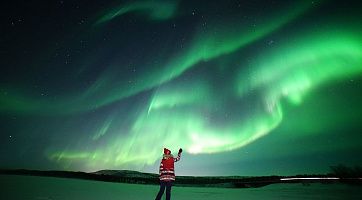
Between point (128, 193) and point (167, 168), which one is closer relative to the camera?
point (167, 168)

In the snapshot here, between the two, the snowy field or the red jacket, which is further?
the snowy field

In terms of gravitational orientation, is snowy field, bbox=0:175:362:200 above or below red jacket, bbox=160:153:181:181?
below

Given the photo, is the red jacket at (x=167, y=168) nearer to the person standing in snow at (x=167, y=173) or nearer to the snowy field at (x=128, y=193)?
the person standing in snow at (x=167, y=173)

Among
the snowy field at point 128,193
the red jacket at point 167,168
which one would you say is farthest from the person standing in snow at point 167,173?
the snowy field at point 128,193

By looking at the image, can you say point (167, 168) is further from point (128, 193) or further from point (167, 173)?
point (128, 193)

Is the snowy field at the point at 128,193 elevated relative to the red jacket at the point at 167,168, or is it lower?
lower

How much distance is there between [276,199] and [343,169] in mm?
52141

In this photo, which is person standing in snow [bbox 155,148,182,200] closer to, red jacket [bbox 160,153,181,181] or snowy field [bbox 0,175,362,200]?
red jacket [bbox 160,153,181,181]

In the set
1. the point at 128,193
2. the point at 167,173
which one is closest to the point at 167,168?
the point at 167,173

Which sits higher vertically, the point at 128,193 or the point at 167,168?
the point at 167,168

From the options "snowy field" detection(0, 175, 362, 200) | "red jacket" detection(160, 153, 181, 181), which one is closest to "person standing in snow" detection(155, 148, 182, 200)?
"red jacket" detection(160, 153, 181, 181)

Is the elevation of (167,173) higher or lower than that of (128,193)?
higher

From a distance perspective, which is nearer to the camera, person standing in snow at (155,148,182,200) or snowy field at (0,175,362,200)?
person standing in snow at (155,148,182,200)

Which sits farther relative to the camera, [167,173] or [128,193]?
[128,193]
